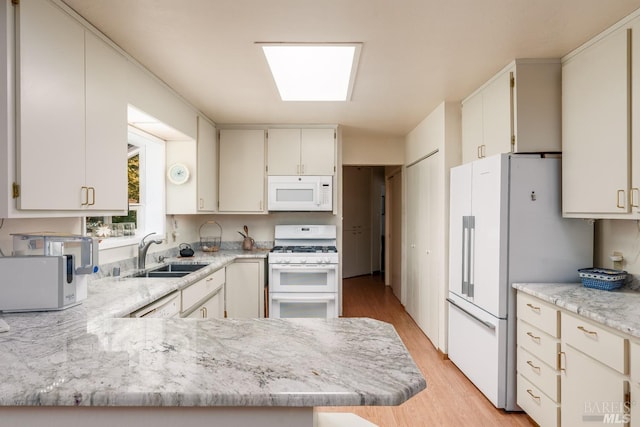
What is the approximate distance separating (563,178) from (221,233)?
3542 millimetres

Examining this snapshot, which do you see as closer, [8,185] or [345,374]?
[345,374]

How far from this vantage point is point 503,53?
7.18 ft

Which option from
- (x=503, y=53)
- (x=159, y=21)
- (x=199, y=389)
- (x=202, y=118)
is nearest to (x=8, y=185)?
(x=159, y=21)

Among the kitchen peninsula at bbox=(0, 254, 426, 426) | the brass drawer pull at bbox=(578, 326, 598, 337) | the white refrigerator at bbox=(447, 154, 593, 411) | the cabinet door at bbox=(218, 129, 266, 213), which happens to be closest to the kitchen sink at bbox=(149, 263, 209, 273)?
the cabinet door at bbox=(218, 129, 266, 213)

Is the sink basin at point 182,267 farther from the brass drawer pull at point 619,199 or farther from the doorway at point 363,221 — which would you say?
the doorway at point 363,221

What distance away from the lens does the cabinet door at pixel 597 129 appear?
1.81m

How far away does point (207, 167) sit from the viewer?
3717 millimetres

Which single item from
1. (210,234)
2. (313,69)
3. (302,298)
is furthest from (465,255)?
(210,234)

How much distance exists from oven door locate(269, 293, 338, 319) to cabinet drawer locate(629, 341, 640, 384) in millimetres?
2479

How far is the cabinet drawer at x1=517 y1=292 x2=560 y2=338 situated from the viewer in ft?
6.22

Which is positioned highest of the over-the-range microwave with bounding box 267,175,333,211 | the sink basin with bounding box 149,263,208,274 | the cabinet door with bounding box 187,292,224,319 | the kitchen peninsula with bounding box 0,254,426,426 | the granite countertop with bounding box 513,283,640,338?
the over-the-range microwave with bounding box 267,175,333,211

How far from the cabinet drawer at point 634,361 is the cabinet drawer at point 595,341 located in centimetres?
2

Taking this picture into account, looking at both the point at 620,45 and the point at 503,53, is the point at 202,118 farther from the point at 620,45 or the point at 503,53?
the point at 620,45

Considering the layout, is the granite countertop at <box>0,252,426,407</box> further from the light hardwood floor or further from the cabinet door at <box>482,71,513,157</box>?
the cabinet door at <box>482,71,513,157</box>
